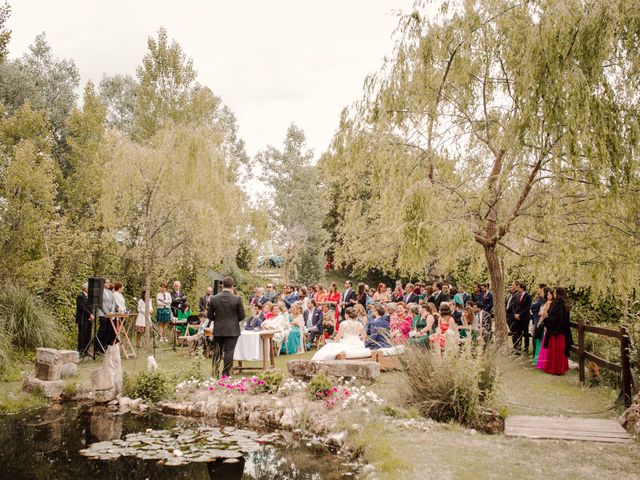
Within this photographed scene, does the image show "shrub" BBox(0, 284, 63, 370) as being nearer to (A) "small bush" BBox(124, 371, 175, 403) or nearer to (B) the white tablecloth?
(A) "small bush" BBox(124, 371, 175, 403)

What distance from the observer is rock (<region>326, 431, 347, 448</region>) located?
7242 mm

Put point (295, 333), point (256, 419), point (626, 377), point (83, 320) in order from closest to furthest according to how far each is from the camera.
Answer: point (626, 377) → point (256, 419) → point (83, 320) → point (295, 333)

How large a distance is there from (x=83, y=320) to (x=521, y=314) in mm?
10436

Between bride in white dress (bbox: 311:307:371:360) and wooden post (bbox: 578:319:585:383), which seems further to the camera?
bride in white dress (bbox: 311:307:371:360)

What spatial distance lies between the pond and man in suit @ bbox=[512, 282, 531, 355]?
Answer: 25.7 feet

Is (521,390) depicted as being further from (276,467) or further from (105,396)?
(105,396)

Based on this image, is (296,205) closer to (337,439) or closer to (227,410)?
(227,410)

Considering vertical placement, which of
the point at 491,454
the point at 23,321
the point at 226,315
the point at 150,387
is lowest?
the point at 491,454

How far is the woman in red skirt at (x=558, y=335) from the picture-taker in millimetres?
10969

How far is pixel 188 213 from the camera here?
49.1ft

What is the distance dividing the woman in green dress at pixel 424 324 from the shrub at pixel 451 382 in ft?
5.58

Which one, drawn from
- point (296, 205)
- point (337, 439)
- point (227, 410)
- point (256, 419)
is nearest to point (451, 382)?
point (337, 439)

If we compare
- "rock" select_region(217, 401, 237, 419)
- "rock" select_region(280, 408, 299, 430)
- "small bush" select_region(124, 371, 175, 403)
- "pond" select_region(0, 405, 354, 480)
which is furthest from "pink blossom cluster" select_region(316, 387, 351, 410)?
"small bush" select_region(124, 371, 175, 403)

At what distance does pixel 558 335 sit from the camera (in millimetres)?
11086
